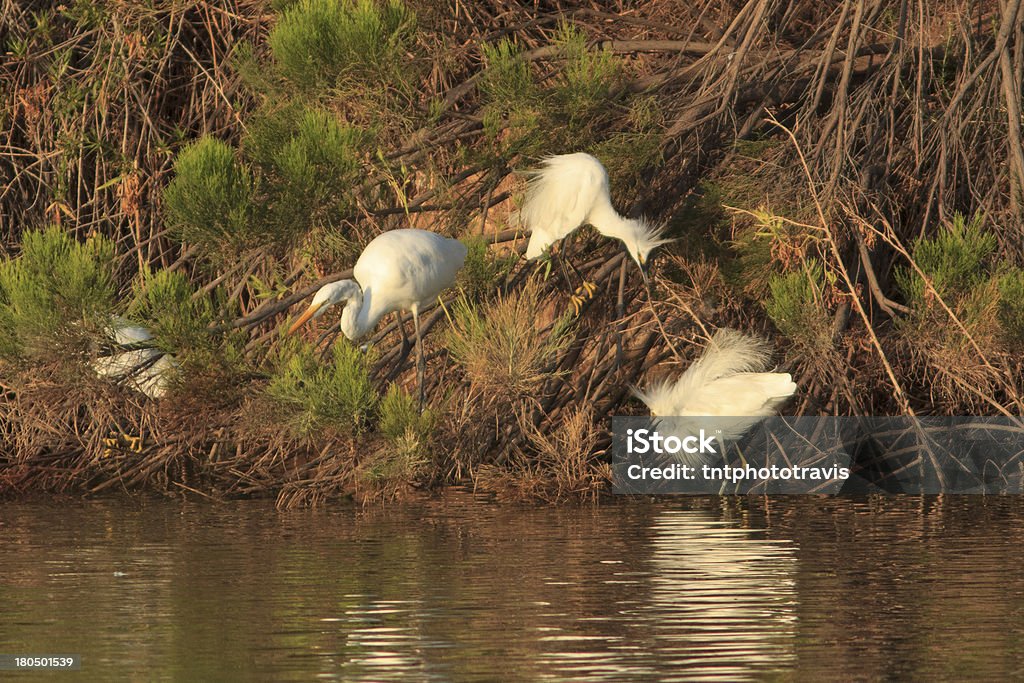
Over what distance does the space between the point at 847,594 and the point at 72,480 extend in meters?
3.89

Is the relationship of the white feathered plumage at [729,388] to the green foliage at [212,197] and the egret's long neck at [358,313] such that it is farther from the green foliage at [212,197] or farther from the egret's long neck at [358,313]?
the green foliage at [212,197]

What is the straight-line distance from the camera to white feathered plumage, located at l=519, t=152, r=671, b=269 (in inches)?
265

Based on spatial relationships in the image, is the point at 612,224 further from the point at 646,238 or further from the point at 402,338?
the point at 402,338

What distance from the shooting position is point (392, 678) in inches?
170

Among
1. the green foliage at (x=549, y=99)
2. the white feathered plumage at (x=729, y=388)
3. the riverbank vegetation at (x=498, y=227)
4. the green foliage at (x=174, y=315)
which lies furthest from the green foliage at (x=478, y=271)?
the green foliage at (x=174, y=315)

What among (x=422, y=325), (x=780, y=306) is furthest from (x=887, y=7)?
(x=422, y=325)

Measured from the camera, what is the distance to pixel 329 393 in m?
6.11

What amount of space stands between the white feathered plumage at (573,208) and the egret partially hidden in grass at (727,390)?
0.49 metres

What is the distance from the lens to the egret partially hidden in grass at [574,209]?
265 inches

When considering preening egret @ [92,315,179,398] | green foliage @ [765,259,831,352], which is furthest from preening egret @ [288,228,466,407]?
green foliage @ [765,259,831,352]

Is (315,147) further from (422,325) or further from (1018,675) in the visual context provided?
(1018,675)

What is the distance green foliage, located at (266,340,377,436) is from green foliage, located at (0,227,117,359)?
72 centimetres

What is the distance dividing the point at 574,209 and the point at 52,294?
198 cm

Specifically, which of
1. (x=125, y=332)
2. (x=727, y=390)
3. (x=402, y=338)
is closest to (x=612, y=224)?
(x=727, y=390)
